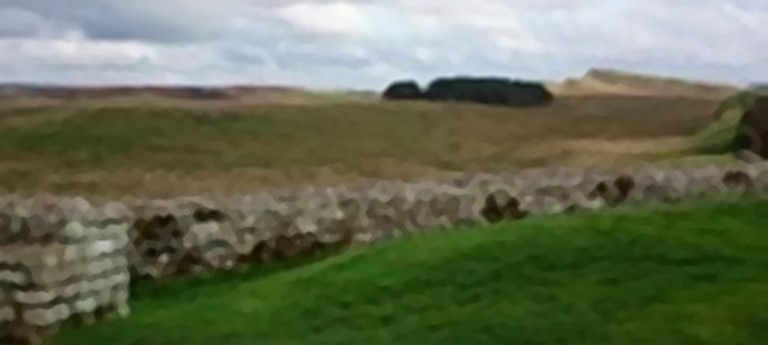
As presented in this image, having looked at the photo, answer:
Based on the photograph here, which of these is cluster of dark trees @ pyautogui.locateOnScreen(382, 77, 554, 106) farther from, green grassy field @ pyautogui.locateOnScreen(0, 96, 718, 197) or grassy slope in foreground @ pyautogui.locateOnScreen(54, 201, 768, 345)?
grassy slope in foreground @ pyautogui.locateOnScreen(54, 201, 768, 345)

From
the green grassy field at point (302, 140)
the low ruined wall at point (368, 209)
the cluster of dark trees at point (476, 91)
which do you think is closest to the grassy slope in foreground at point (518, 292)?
the low ruined wall at point (368, 209)

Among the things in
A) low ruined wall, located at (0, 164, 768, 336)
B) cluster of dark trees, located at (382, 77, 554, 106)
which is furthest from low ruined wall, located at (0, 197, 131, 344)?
cluster of dark trees, located at (382, 77, 554, 106)

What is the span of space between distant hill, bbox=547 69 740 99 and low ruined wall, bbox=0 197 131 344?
95 centimetres

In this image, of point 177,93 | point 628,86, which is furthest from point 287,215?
point 628,86

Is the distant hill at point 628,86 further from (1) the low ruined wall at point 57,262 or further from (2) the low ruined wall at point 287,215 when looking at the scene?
(1) the low ruined wall at point 57,262

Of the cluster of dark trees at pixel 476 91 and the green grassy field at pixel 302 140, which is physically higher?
the cluster of dark trees at pixel 476 91

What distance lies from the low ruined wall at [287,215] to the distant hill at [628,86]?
0.52 ft

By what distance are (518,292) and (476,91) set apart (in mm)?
444

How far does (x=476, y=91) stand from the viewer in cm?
247

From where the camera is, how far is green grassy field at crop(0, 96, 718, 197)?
2408mm

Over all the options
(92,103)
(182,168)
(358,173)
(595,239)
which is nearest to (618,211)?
(595,239)

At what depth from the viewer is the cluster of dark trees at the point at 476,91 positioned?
2.46 metres

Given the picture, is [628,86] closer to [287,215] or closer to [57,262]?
[287,215]

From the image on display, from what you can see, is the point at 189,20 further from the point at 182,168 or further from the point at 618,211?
the point at 618,211
